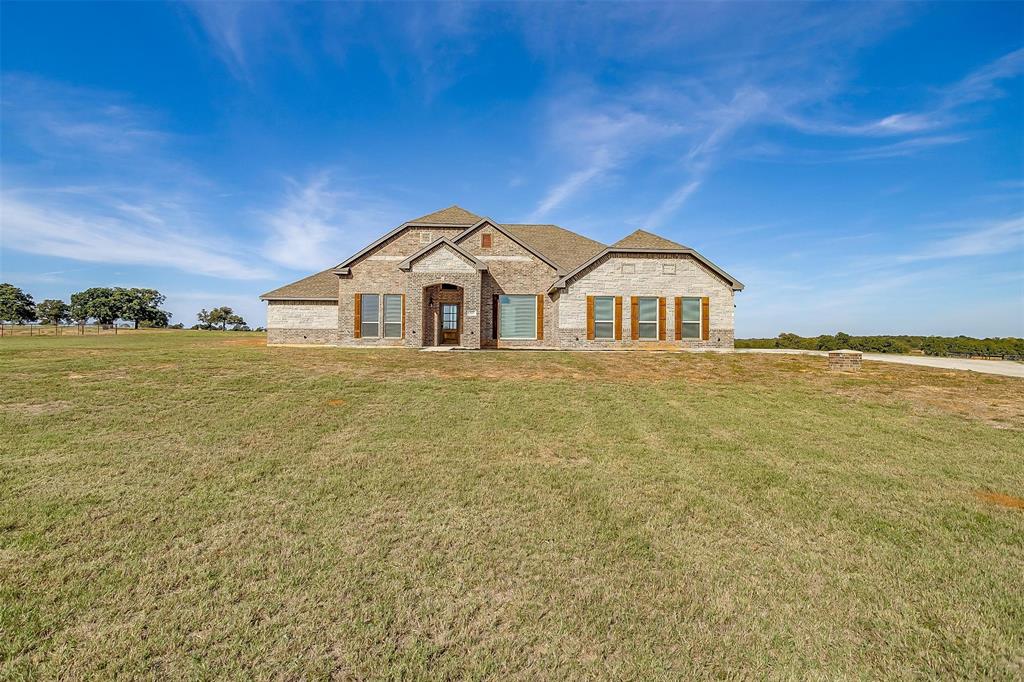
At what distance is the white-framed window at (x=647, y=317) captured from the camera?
20922 millimetres

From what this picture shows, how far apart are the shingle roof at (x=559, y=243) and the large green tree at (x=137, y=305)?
80269 millimetres

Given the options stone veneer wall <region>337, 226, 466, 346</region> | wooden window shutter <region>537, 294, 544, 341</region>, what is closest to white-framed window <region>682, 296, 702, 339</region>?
wooden window shutter <region>537, 294, 544, 341</region>

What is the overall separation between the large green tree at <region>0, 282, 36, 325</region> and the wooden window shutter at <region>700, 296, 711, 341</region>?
371 ft

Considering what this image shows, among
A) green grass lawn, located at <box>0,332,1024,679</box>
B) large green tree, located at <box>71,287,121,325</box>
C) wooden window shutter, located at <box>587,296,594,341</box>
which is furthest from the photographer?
large green tree, located at <box>71,287,121,325</box>

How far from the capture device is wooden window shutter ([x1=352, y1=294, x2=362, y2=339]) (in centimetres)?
2219

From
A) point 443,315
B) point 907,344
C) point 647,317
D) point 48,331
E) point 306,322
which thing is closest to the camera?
point 647,317

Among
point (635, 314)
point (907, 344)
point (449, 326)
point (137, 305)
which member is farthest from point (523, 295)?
point (137, 305)

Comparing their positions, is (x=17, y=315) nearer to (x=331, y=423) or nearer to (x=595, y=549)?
(x=331, y=423)

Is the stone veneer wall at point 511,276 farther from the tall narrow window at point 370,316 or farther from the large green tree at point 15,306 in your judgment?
the large green tree at point 15,306

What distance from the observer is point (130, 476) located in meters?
5.27

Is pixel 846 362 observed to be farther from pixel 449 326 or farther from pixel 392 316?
pixel 392 316

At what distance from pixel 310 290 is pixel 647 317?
721 inches

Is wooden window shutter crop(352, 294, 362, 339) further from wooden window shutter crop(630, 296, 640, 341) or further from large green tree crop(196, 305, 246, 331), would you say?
large green tree crop(196, 305, 246, 331)

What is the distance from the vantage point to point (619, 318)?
68.3 ft
